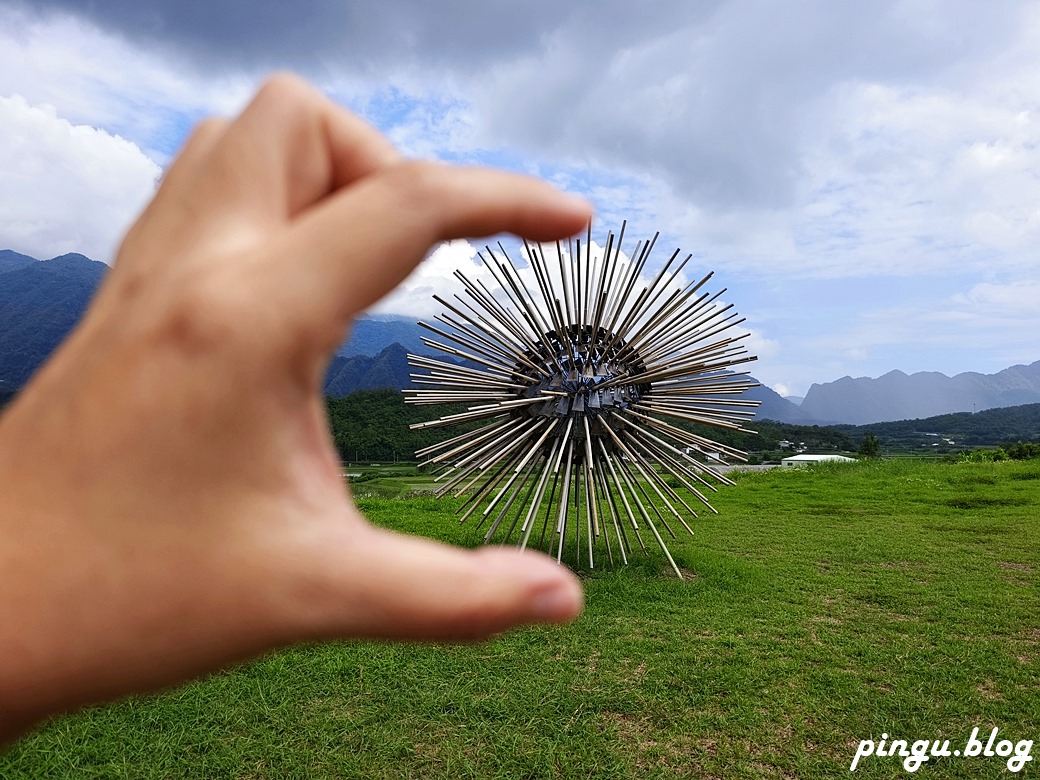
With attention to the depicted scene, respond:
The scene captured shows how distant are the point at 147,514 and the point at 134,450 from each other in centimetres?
6

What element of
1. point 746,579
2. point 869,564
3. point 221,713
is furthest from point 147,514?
point 869,564

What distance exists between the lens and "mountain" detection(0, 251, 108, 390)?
3314 inches

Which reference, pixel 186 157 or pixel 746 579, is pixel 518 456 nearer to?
pixel 746 579

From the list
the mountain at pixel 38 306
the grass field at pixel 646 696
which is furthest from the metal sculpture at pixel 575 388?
the mountain at pixel 38 306

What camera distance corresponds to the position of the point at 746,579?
15.9ft

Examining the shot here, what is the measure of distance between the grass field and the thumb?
2290mm

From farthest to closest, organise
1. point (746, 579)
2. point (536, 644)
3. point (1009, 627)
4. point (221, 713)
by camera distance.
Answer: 1. point (746, 579)
2. point (1009, 627)
3. point (536, 644)
4. point (221, 713)

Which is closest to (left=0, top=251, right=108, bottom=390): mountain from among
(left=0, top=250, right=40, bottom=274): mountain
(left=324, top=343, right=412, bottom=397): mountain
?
(left=0, top=250, right=40, bottom=274): mountain

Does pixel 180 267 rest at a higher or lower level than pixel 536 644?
higher

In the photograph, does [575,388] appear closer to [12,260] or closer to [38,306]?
[38,306]

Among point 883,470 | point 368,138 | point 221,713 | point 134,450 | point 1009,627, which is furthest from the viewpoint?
point 883,470

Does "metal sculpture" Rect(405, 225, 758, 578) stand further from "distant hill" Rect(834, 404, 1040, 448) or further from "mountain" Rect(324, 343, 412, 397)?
"mountain" Rect(324, 343, 412, 397)

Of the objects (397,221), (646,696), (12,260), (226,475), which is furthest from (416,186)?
(12,260)

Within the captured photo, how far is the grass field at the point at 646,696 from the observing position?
2600mm
